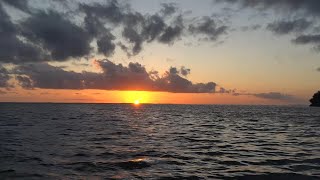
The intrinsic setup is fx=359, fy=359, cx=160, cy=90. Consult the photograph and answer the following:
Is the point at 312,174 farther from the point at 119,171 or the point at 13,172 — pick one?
the point at 13,172

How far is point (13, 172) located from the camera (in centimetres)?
1881

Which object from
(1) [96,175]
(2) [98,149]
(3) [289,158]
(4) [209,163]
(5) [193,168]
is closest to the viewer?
(1) [96,175]

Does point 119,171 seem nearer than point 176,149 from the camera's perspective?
Yes

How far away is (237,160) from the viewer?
22.6 metres

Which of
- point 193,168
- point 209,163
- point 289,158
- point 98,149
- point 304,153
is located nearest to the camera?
point 193,168

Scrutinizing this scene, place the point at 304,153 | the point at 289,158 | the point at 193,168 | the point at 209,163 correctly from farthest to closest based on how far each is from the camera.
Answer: the point at 304,153 < the point at 289,158 < the point at 209,163 < the point at 193,168

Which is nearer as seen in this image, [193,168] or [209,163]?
[193,168]

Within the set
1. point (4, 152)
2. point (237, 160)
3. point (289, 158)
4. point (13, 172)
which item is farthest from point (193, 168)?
point (4, 152)

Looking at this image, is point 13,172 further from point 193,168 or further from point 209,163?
point 209,163

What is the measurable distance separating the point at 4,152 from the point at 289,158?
19794 millimetres

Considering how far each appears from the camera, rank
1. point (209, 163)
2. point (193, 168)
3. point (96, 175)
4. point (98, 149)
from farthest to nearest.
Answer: point (98, 149) < point (209, 163) < point (193, 168) < point (96, 175)

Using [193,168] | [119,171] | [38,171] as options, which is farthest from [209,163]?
[38,171]

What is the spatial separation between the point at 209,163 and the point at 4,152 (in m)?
14.8

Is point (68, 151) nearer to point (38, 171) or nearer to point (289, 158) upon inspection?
point (38, 171)
